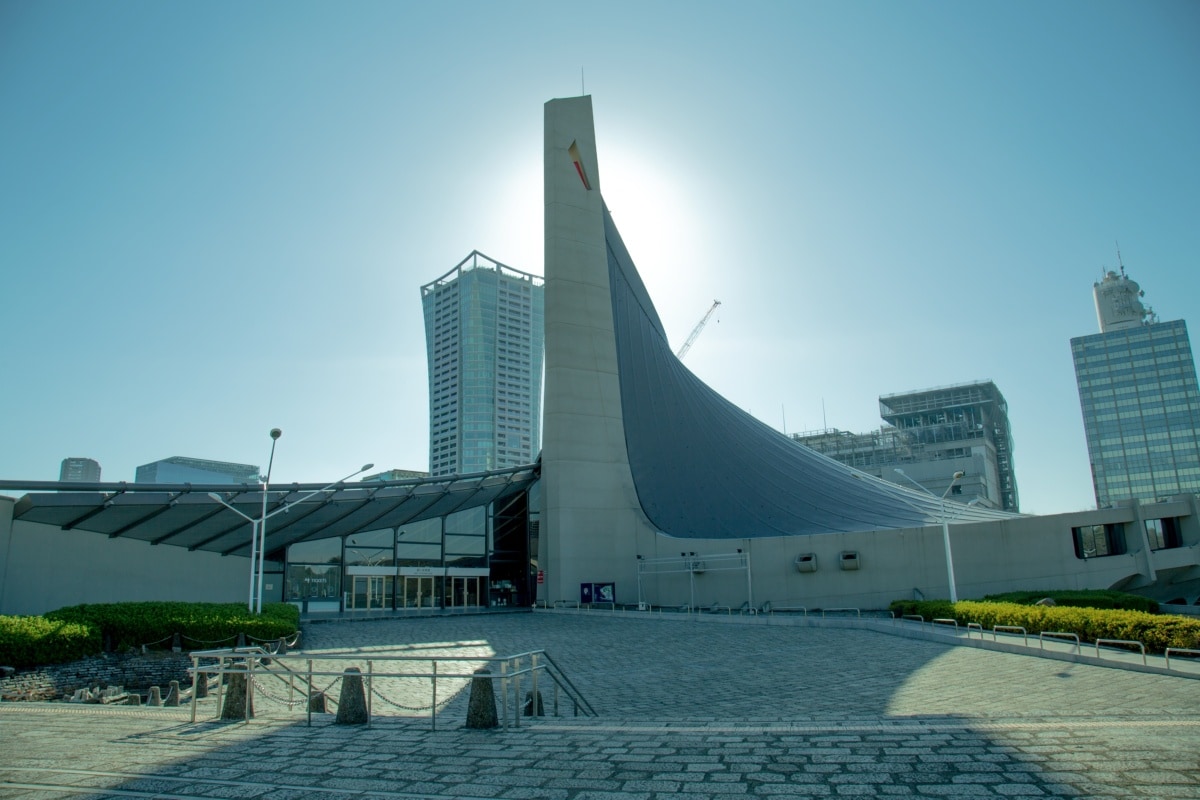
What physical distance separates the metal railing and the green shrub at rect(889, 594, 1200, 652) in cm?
1056

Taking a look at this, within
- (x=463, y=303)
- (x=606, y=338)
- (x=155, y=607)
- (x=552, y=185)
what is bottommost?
(x=155, y=607)

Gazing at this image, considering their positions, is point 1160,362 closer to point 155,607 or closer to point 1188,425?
point 1188,425

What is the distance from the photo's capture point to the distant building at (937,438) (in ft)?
280

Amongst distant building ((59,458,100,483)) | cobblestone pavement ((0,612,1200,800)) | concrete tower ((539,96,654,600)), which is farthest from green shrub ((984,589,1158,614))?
distant building ((59,458,100,483))

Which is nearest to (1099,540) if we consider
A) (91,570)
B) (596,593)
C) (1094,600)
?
(1094,600)

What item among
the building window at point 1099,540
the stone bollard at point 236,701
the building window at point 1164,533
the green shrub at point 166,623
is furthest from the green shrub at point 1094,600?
the green shrub at point 166,623

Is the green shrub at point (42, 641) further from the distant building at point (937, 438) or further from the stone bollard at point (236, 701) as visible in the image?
the distant building at point (937, 438)

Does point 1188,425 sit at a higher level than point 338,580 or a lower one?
higher

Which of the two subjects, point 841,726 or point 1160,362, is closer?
point 841,726

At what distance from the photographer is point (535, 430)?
425 feet

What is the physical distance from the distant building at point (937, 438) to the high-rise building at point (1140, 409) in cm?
2014

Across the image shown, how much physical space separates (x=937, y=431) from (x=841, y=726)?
302ft

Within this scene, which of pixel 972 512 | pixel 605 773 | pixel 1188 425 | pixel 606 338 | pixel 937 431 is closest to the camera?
pixel 605 773

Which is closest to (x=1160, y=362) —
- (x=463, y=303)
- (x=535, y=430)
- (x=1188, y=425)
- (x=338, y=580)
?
(x=1188, y=425)
